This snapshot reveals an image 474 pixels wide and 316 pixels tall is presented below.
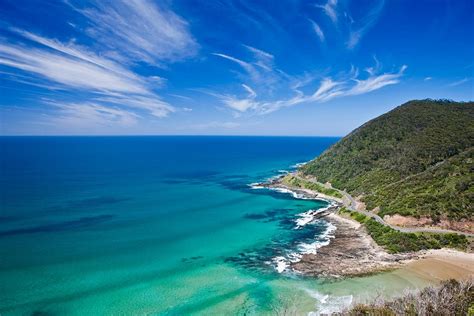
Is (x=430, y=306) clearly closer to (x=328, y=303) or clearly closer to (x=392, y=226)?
(x=328, y=303)

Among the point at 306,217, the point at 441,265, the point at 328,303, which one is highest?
the point at 306,217

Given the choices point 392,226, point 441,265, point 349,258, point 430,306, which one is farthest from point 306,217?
point 430,306

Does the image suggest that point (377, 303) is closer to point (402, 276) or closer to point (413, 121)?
point (402, 276)

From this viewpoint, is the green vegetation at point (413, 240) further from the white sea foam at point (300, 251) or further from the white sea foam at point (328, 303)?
A: the white sea foam at point (328, 303)

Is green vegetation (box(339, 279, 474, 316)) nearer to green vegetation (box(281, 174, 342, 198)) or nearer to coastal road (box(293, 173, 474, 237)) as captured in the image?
coastal road (box(293, 173, 474, 237))

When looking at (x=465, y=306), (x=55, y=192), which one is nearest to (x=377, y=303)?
(x=465, y=306)
